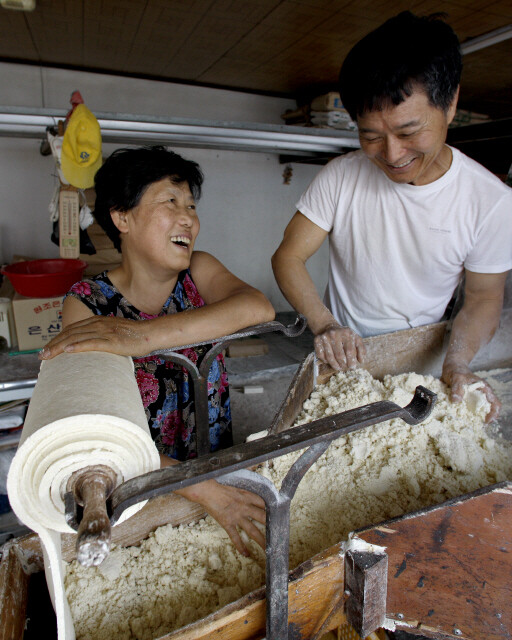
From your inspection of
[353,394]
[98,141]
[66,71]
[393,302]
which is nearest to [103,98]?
[66,71]

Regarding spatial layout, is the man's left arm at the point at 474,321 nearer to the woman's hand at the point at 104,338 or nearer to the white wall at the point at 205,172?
the woman's hand at the point at 104,338

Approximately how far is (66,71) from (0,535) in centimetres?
374

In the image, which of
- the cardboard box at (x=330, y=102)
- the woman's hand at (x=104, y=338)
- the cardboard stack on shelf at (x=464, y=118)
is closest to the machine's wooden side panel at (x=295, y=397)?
the woman's hand at (x=104, y=338)

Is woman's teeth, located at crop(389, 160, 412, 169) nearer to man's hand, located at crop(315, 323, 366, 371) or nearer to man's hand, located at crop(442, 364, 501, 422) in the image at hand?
man's hand, located at crop(315, 323, 366, 371)

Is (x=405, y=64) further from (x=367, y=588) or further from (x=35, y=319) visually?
(x=35, y=319)

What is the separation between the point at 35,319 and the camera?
2721 mm

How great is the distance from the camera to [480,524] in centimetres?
92

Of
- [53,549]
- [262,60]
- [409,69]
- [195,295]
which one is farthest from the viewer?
[262,60]

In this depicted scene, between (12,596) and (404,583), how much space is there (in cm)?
76

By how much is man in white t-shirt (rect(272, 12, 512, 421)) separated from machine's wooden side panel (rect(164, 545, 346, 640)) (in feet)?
2.72

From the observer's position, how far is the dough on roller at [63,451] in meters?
0.68

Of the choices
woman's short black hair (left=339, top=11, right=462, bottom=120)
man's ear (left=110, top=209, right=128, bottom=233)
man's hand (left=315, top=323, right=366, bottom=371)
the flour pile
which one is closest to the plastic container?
man's ear (left=110, top=209, right=128, bottom=233)

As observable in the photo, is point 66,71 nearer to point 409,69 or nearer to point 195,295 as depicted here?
point 195,295

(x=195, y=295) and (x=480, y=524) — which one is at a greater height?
(x=195, y=295)
